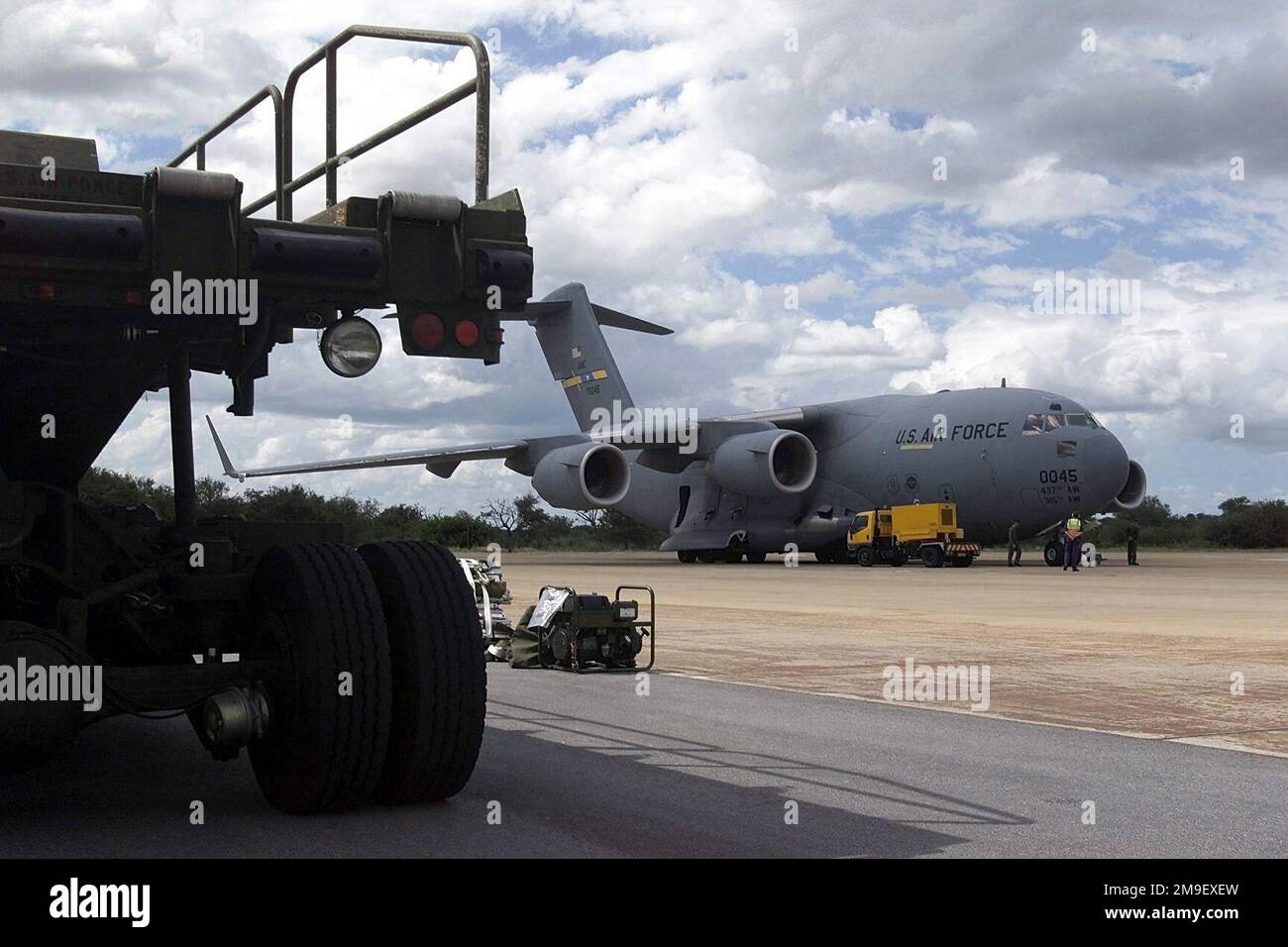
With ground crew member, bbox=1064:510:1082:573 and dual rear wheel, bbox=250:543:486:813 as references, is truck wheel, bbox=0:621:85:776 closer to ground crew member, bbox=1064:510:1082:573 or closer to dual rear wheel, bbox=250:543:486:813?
dual rear wheel, bbox=250:543:486:813

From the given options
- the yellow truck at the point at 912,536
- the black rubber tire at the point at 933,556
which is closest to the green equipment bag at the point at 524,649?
the yellow truck at the point at 912,536

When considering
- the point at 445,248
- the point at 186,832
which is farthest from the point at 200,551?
the point at 445,248

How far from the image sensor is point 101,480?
28.3ft

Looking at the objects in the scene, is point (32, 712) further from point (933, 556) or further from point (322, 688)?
point (933, 556)

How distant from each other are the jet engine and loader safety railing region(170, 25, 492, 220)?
108 feet

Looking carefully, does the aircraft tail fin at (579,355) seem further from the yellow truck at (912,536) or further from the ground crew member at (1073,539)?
the ground crew member at (1073,539)

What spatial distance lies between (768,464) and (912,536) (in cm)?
425

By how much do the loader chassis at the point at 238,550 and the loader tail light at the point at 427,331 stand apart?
1.6 inches

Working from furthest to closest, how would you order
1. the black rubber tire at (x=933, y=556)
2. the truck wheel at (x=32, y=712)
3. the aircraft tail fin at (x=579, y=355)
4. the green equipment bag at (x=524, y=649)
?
the aircraft tail fin at (x=579, y=355), the black rubber tire at (x=933, y=556), the green equipment bag at (x=524, y=649), the truck wheel at (x=32, y=712)

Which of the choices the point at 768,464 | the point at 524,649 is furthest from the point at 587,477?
the point at 524,649

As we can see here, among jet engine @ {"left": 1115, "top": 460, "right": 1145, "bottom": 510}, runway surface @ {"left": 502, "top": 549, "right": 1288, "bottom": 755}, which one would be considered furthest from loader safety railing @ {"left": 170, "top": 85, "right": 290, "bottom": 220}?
jet engine @ {"left": 1115, "top": 460, "right": 1145, "bottom": 510}

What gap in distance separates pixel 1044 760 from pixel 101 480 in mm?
5806

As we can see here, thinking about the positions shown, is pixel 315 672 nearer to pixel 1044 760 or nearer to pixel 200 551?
pixel 200 551

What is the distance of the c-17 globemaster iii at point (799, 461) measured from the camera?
112 feet
